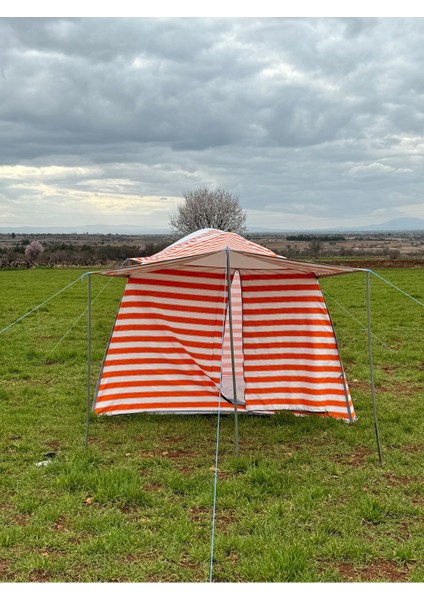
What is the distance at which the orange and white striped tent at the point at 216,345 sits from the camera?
6441mm

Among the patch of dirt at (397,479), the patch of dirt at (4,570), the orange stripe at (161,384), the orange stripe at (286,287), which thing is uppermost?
the orange stripe at (286,287)

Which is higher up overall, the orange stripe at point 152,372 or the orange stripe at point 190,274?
the orange stripe at point 190,274

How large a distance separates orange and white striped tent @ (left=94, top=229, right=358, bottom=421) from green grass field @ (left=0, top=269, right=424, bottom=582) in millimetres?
248

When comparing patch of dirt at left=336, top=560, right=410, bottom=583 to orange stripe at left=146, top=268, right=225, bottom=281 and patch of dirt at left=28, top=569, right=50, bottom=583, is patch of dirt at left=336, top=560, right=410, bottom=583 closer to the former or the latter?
patch of dirt at left=28, top=569, right=50, bottom=583

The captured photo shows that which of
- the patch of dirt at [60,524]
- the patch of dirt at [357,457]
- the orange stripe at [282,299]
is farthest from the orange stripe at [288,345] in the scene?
the patch of dirt at [60,524]

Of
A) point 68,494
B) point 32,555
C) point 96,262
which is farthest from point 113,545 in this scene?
point 96,262

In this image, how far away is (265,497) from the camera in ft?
14.7

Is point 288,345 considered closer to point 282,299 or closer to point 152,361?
point 282,299

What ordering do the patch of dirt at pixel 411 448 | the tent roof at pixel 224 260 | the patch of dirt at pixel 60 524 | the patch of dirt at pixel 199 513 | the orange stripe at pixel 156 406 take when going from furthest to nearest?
the orange stripe at pixel 156 406 < the tent roof at pixel 224 260 < the patch of dirt at pixel 411 448 < the patch of dirt at pixel 199 513 < the patch of dirt at pixel 60 524

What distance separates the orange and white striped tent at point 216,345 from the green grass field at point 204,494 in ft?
0.82

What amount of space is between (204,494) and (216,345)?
2.41 m

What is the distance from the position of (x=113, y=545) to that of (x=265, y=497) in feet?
4.39

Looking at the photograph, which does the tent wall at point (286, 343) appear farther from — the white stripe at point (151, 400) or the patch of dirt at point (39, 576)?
the patch of dirt at point (39, 576)

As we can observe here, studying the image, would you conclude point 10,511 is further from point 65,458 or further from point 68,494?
point 65,458
